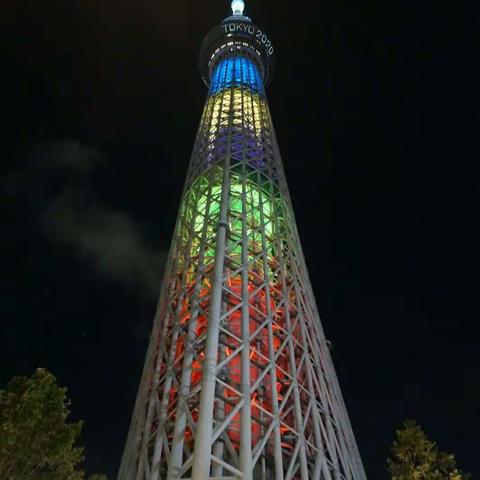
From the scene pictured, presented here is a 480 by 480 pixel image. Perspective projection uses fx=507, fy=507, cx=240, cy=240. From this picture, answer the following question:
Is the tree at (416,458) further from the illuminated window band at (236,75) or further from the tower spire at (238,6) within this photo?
the tower spire at (238,6)

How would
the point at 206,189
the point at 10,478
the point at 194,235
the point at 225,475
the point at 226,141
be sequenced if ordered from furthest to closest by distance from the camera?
the point at 226,141 → the point at 206,189 → the point at 194,235 → the point at 225,475 → the point at 10,478

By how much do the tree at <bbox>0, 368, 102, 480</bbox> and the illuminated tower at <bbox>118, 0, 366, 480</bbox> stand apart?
3.27 m

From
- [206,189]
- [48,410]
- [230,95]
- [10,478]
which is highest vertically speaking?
[230,95]

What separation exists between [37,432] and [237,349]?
7.51 m

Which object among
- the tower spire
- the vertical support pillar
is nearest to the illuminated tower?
the vertical support pillar

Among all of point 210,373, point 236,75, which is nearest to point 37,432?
point 210,373

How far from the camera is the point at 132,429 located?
21.7 m

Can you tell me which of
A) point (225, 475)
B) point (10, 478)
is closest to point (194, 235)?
point (225, 475)

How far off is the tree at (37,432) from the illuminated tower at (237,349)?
10.7 ft

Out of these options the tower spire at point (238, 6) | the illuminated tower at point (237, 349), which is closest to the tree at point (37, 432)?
the illuminated tower at point (237, 349)

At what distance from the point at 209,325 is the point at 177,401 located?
10.1 feet

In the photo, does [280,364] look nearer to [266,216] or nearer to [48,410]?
[266,216]

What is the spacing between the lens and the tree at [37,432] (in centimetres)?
1455

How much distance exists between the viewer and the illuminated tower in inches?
694
